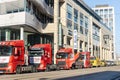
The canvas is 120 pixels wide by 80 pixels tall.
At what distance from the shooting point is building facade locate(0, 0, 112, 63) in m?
59.9

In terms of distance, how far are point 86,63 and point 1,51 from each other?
106ft

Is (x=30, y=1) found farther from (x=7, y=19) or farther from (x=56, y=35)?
(x=56, y=35)

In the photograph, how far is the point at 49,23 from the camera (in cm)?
7412

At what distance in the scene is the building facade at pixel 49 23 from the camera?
2359 inches

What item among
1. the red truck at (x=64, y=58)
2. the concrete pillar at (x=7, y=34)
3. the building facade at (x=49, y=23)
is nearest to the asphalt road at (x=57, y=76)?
the red truck at (x=64, y=58)

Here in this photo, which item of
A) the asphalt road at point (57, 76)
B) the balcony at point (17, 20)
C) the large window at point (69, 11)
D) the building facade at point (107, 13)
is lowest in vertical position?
the asphalt road at point (57, 76)

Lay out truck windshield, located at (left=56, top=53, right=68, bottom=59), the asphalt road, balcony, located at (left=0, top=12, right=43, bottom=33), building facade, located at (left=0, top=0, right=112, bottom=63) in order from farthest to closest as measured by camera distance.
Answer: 1. building facade, located at (left=0, top=0, right=112, bottom=63)
2. balcony, located at (left=0, top=12, right=43, bottom=33)
3. truck windshield, located at (left=56, top=53, right=68, bottom=59)
4. the asphalt road

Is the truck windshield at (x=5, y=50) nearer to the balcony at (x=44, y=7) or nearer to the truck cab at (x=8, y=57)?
the truck cab at (x=8, y=57)

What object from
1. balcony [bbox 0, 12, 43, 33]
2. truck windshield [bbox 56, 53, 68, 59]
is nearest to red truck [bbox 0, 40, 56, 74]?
truck windshield [bbox 56, 53, 68, 59]

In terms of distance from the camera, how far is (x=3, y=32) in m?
62.3

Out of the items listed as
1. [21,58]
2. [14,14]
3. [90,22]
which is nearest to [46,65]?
[21,58]

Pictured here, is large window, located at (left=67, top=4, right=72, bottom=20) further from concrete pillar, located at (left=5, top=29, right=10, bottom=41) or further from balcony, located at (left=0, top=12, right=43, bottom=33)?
concrete pillar, located at (left=5, top=29, right=10, bottom=41)

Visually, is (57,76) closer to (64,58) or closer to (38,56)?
(38,56)

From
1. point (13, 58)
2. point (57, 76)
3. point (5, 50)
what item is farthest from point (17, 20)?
point (57, 76)
